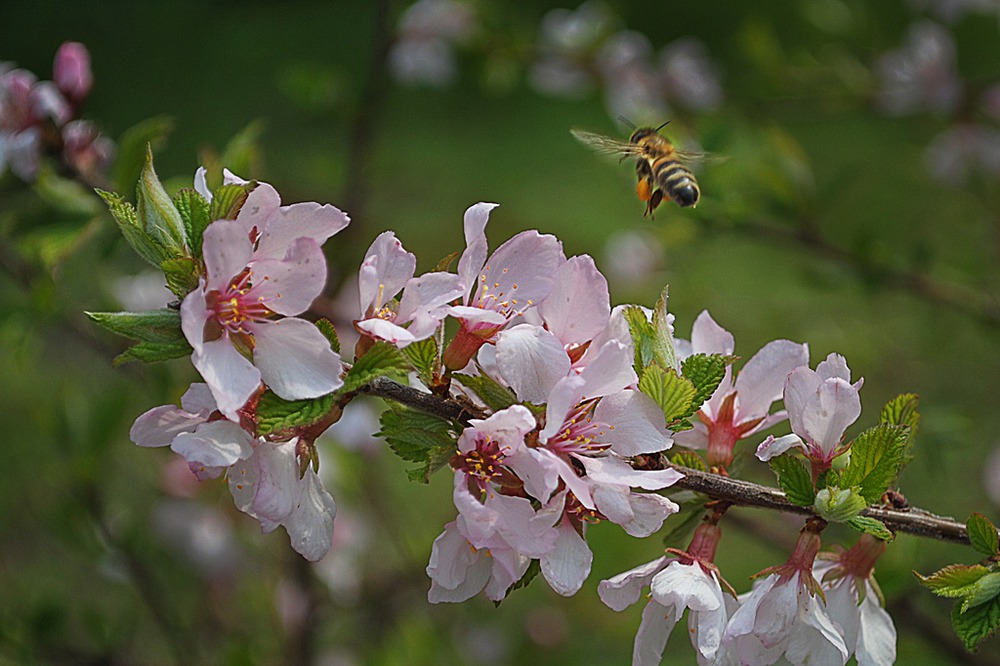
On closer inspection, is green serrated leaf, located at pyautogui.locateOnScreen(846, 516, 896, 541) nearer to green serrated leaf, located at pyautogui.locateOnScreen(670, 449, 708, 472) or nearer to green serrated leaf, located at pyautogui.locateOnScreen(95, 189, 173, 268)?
green serrated leaf, located at pyautogui.locateOnScreen(670, 449, 708, 472)

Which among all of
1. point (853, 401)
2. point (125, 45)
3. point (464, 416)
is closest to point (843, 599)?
point (853, 401)


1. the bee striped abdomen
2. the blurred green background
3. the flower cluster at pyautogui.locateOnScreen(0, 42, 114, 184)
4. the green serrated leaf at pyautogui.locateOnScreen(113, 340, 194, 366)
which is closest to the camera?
the green serrated leaf at pyautogui.locateOnScreen(113, 340, 194, 366)

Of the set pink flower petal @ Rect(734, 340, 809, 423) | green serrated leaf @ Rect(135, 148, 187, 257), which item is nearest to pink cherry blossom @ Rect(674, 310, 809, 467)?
pink flower petal @ Rect(734, 340, 809, 423)

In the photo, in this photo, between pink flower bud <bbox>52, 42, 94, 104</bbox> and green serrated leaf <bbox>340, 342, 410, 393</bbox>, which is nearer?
green serrated leaf <bbox>340, 342, 410, 393</bbox>

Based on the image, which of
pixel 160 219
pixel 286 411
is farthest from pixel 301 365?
pixel 160 219

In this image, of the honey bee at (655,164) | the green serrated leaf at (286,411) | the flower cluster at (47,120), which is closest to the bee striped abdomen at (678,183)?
the honey bee at (655,164)

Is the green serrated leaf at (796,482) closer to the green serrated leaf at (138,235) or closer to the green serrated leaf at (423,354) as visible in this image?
the green serrated leaf at (423,354)

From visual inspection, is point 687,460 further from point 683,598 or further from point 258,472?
point 258,472
